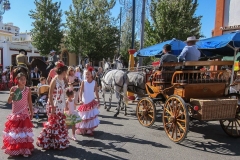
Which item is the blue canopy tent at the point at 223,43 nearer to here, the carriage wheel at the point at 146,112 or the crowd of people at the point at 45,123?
the carriage wheel at the point at 146,112

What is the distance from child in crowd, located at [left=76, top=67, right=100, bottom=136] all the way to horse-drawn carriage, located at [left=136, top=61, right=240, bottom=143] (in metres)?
1.58

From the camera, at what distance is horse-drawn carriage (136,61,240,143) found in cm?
492

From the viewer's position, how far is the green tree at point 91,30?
27498 mm

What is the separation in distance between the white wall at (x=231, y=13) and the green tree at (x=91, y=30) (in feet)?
55.4

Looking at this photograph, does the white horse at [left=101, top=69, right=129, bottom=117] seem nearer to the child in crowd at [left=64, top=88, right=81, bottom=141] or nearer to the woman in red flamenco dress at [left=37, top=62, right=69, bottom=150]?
the child in crowd at [left=64, top=88, right=81, bottom=141]

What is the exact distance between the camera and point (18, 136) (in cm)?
432

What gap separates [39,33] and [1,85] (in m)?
11.6

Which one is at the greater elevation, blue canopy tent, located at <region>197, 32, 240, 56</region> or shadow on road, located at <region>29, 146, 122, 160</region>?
blue canopy tent, located at <region>197, 32, 240, 56</region>

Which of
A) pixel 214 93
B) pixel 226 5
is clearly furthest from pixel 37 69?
pixel 226 5

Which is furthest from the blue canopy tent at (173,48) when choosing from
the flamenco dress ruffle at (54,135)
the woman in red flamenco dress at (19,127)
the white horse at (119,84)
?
the woman in red flamenco dress at (19,127)

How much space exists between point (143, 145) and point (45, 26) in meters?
24.6

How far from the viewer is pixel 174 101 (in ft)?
18.0

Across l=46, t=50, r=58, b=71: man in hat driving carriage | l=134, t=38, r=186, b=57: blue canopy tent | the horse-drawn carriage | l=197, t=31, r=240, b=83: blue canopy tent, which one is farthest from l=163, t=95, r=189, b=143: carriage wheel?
l=46, t=50, r=58, b=71: man in hat driving carriage

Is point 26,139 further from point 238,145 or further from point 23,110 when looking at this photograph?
point 238,145
